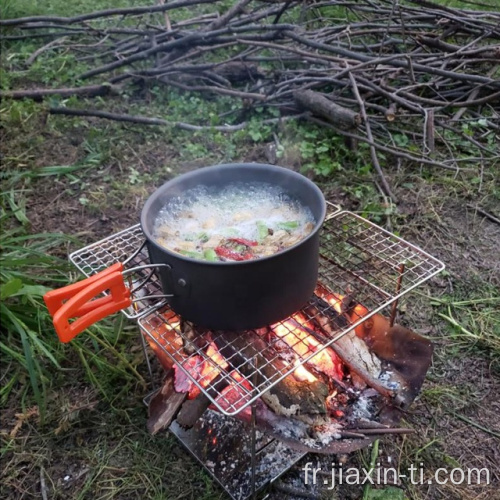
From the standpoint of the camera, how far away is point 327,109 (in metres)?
3.96

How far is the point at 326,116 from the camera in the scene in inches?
159

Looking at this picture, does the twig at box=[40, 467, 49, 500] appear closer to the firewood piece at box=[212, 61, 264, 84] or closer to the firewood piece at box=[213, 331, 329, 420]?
the firewood piece at box=[213, 331, 329, 420]

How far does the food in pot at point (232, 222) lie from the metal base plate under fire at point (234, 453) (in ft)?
3.20

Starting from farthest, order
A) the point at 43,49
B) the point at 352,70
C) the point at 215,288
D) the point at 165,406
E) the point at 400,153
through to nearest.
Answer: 1. the point at 43,49
2. the point at 352,70
3. the point at 400,153
4. the point at 165,406
5. the point at 215,288

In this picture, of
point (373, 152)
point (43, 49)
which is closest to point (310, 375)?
point (373, 152)

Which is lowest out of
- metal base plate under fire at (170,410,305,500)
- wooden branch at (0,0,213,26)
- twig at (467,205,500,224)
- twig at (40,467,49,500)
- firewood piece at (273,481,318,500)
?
firewood piece at (273,481,318,500)

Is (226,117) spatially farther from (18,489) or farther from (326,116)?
(18,489)

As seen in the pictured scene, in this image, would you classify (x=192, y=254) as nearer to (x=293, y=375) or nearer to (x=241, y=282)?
(x=241, y=282)

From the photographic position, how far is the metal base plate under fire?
208cm

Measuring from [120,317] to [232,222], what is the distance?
1.05m

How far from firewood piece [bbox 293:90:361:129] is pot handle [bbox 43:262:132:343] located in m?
2.80

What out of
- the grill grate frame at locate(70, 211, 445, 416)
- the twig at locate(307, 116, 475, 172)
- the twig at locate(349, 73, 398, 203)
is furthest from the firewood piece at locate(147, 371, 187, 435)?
the twig at locate(307, 116, 475, 172)

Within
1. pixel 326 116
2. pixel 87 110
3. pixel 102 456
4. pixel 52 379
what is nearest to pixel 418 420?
pixel 102 456

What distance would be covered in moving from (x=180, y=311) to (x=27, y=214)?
2445mm
